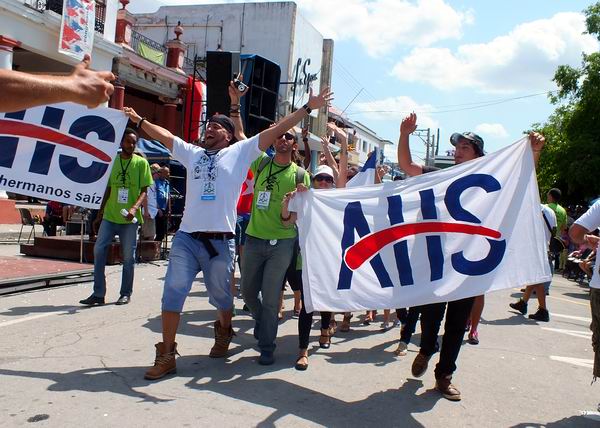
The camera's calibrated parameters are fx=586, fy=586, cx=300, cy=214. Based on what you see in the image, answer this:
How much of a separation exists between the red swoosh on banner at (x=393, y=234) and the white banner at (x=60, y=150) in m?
3.04

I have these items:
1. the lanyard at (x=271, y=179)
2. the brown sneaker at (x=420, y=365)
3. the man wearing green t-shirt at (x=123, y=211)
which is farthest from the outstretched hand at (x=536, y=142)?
→ the man wearing green t-shirt at (x=123, y=211)

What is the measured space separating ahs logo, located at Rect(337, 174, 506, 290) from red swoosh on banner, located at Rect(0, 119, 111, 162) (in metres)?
3.14

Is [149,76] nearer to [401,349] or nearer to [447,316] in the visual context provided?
[401,349]

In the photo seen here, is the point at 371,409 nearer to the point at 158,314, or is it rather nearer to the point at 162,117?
the point at 158,314

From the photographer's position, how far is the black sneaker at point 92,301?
7113 mm

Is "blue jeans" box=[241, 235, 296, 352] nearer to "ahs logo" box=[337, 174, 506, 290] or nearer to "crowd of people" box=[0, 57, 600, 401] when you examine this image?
"crowd of people" box=[0, 57, 600, 401]

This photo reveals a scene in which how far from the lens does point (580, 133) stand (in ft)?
79.7

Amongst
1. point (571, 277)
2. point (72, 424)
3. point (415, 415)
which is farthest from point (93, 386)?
point (571, 277)

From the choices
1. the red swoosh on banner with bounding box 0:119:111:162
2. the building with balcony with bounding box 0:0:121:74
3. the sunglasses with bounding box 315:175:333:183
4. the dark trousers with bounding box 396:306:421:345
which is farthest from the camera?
the building with balcony with bounding box 0:0:121:74

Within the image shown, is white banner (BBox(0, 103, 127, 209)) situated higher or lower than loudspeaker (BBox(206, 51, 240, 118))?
lower

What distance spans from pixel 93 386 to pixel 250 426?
1301 mm

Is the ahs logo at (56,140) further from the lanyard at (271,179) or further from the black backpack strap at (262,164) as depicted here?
the lanyard at (271,179)

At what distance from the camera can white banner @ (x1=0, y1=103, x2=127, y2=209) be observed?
608 centimetres

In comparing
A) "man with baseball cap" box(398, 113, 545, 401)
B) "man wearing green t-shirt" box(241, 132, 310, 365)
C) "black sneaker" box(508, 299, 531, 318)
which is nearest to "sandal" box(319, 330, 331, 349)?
"man wearing green t-shirt" box(241, 132, 310, 365)
